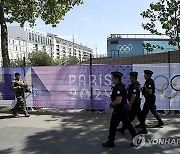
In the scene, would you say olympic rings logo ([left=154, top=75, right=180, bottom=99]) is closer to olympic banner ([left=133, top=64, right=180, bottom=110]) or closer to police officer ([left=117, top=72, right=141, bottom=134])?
olympic banner ([left=133, top=64, right=180, bottom=110])

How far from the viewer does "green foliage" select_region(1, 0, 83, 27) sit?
1446 cm

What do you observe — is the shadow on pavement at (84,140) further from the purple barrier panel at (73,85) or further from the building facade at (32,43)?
the building facade at (32,43)

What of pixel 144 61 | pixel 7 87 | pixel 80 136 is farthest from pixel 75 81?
pixel 144 61

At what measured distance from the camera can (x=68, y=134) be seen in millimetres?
7910

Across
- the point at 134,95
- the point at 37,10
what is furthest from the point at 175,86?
the point at 37,10

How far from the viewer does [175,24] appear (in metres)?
13.0

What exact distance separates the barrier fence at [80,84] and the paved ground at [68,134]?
59 centimetres

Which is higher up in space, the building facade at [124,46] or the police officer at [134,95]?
the building facade at [124,46]

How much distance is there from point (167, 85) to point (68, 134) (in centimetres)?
438

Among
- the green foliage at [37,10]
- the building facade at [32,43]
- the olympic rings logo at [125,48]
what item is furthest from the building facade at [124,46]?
the building facade at [32,43]

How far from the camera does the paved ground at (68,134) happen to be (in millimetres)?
6488

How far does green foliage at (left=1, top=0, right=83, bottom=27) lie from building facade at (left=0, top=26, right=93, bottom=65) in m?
86.7

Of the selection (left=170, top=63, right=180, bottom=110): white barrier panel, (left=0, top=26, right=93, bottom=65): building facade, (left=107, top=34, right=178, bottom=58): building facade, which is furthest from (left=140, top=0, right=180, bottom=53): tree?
(left=0, top=26, right=93, bottom=65): building facade

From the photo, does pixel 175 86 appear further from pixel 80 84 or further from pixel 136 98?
pixel 80 84
